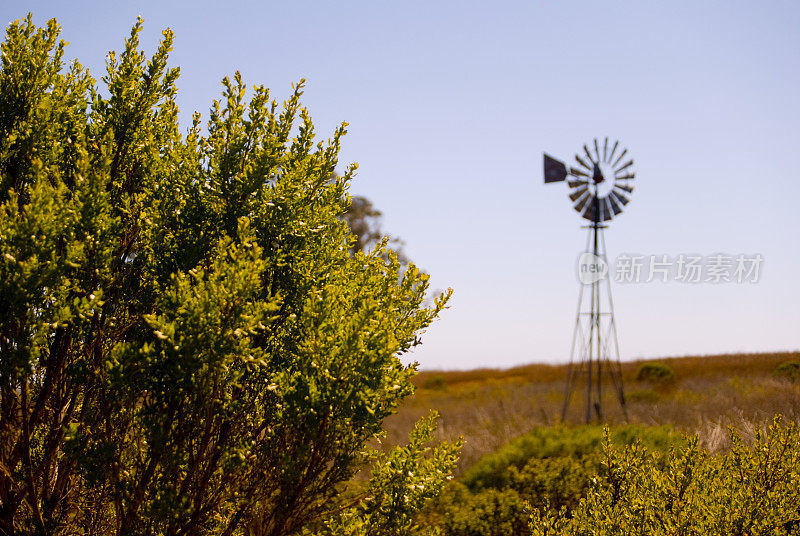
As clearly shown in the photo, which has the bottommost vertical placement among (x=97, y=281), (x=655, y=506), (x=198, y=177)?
(x=655, y=506)

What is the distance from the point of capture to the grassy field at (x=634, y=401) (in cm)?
1234

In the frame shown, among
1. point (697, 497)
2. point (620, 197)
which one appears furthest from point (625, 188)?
point (697, 497)

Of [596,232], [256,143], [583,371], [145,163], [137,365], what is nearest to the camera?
[137,365]

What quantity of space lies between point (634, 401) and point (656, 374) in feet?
21.0

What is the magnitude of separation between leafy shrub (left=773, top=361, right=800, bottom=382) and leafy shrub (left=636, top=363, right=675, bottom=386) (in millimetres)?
4752

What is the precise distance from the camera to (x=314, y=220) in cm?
533

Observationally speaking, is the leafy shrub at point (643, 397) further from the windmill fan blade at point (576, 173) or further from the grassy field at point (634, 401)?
the windmill fan blade at point (576, 173)

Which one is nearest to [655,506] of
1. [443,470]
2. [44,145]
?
[443,470]

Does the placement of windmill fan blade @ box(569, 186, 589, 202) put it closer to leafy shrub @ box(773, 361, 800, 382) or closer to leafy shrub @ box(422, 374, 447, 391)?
leafy shrub @ box(773, 361, 800, 382)

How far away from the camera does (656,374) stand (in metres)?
24.4

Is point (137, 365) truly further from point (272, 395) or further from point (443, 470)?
point (443, 470)

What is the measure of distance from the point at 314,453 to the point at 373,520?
1.06 metres

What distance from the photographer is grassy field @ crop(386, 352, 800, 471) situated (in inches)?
486

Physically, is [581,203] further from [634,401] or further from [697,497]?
[697,497]
